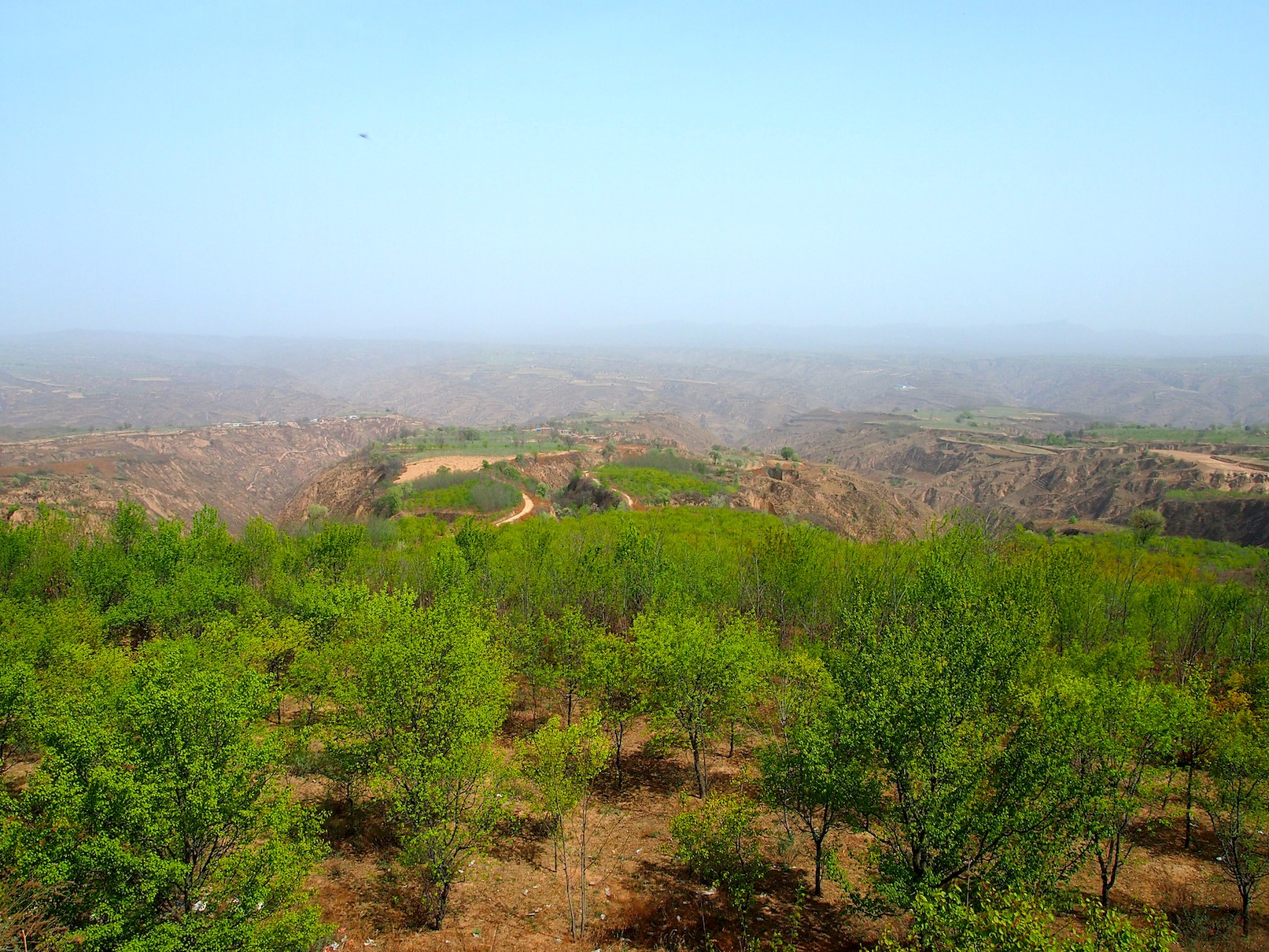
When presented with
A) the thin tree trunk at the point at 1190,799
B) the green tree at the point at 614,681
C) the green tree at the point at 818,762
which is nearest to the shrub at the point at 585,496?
the green tree at the point at 614,681

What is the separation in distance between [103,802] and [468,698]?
9.03 meters

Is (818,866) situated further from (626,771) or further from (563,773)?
(626,771)

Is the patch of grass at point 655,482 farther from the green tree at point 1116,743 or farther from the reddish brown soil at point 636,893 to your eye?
the green tree at point 1116,743

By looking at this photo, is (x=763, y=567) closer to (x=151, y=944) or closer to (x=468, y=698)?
(x=468, y=698)

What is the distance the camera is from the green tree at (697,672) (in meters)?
25.9

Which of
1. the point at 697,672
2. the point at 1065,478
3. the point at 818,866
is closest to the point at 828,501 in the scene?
the point at 1065,478

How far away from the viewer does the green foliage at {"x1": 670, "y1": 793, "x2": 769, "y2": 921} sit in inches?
799

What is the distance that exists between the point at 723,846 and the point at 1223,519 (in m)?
97.6

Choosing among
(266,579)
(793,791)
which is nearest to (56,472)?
(266,579)

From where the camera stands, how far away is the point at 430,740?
→ 1947 centimetres

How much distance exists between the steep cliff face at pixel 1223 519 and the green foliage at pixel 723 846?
3528 inches

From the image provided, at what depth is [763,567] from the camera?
4466 centimetres

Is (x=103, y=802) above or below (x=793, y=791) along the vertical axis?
above

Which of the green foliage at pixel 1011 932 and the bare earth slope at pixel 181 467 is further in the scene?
the bare earth slope at pixel 181 467
